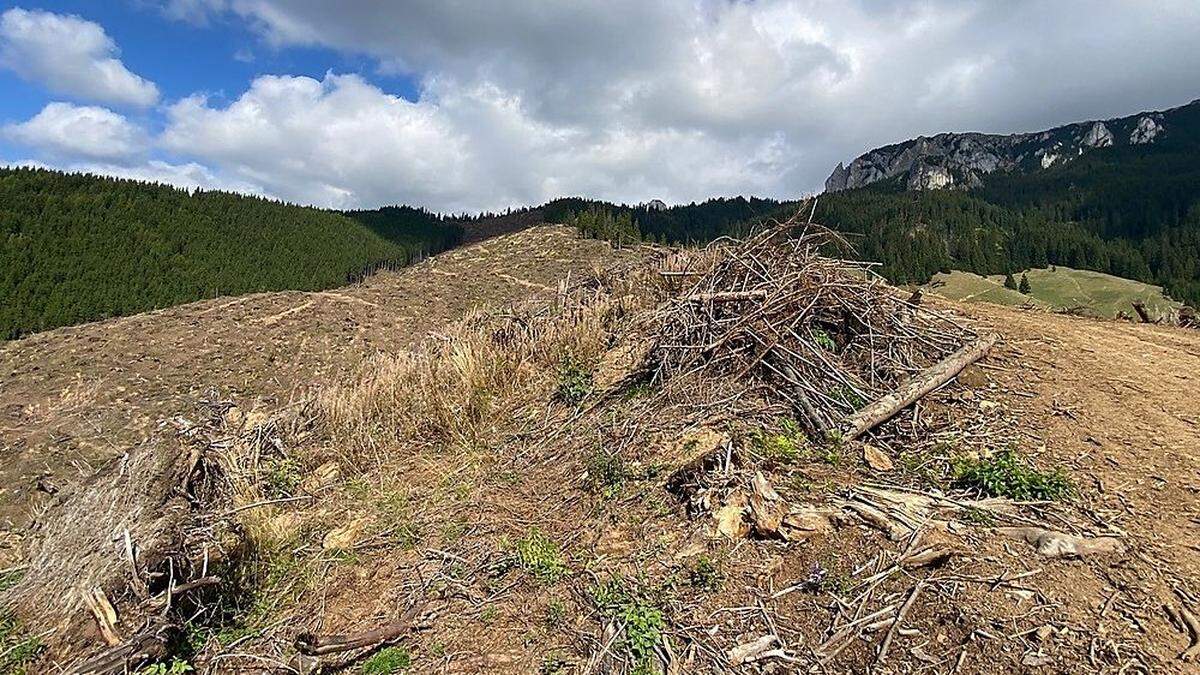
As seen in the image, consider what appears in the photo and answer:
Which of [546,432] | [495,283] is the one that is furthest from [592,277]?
[495,283]

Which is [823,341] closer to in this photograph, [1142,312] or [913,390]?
[913,390]

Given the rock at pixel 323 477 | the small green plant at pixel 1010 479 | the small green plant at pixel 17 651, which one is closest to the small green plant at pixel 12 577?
the small green plant at pixel 17 651

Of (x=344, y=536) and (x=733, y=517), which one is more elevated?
(x=733, y=517)

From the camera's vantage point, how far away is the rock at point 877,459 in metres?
3.45

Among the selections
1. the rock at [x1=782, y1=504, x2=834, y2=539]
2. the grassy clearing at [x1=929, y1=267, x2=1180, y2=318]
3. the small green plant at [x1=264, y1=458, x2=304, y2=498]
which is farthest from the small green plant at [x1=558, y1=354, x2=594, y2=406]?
the grassy clearing at [x1=929, y1=267, x2=1180, y2=318]

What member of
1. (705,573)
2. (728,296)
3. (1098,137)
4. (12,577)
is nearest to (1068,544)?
(705,573)

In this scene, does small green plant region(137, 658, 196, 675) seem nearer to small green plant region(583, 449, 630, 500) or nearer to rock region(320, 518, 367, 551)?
rock region(320, 518, 367, 551)

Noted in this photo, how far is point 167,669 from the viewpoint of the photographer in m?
2.78

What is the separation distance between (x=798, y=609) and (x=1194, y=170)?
155 meters

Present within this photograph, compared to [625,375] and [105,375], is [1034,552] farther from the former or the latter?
[105,375]

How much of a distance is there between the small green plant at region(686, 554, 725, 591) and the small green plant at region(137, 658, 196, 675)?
228 cm

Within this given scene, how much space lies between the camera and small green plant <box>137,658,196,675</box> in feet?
8.79

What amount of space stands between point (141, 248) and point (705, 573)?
138 feet

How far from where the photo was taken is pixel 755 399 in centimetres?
412
